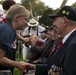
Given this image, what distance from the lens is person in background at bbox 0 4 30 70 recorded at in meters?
4.16

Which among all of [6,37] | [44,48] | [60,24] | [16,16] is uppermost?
[60,24]

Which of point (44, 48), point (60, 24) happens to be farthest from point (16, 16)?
point (44, 48)

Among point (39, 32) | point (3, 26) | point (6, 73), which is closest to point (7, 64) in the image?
point (6, 73)

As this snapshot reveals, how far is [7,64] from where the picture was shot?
4.37 meters

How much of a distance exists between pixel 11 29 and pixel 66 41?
39.9 inches

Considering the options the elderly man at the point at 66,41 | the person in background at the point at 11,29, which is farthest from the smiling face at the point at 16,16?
the elderly man at the point at 66,41

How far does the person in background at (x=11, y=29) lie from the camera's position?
164 inches

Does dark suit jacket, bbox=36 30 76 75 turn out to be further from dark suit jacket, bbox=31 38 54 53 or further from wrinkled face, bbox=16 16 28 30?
dark suit jacket, bbox=31 38 54 53

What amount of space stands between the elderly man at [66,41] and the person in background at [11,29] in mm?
639

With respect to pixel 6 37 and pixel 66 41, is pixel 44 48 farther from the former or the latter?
pixel 66 41

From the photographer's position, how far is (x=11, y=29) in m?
4.22

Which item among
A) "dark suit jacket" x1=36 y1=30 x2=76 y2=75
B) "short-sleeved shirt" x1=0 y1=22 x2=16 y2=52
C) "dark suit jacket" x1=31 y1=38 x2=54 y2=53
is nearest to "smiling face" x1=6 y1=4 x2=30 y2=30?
"short-sleeved shirt" x1=0 y1=22 x2=16 y2=52

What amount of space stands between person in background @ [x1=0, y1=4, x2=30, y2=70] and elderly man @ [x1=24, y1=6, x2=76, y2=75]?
639 millimetres

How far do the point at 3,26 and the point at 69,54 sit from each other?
1400mm
